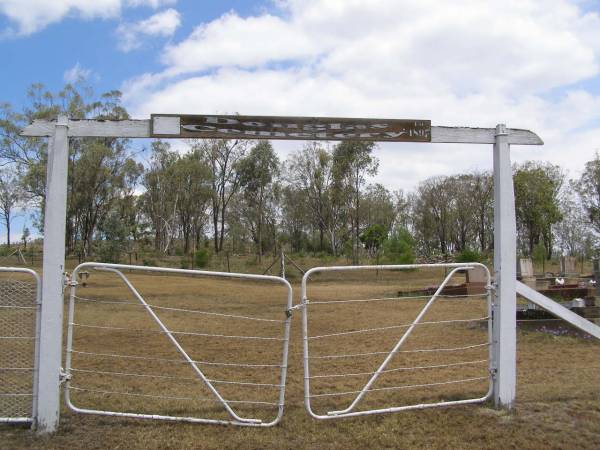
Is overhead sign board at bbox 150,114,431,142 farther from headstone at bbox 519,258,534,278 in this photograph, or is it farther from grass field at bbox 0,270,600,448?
headstone at bbox 519,258,534,278

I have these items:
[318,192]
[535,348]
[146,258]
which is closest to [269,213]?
[318,192]

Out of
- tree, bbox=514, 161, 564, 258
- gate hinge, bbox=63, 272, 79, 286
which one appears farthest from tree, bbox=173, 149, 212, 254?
gate hinge, bbox=63, 272, 79, 286

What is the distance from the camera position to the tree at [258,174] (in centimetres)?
4678

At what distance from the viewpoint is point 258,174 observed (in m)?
48.0

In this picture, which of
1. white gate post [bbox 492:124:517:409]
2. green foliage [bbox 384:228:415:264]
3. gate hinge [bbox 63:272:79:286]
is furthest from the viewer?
green foliage [bbox 384:228:415:264]

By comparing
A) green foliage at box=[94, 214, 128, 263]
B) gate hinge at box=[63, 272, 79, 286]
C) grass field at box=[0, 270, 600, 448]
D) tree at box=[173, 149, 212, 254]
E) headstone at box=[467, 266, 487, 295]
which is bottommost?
grass field at box=[0, 270, 600, 448]

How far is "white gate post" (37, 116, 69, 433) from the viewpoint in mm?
4215

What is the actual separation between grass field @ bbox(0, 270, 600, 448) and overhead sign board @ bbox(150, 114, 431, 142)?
5.06 feet

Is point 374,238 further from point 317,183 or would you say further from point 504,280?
point 504,280

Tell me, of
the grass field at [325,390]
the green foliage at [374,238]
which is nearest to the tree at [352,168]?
the green foliage at [374,238]

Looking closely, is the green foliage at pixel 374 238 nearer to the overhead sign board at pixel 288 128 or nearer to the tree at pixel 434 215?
the tree at pixel 434 215

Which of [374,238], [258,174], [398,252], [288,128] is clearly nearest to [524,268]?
[288,128]

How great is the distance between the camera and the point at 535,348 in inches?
310

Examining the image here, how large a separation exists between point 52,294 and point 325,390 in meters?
2.82
